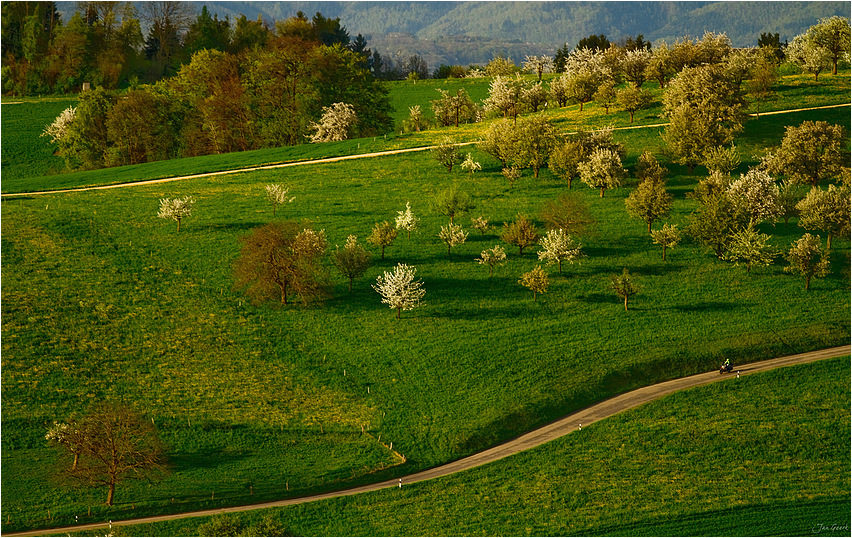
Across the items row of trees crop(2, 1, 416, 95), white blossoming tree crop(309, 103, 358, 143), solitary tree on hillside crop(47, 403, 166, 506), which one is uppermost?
row of trees crop(2, 1, 416, 95)

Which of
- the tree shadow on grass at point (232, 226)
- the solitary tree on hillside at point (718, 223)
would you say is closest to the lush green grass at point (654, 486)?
the solitary tree on hillside at point (718, 223)

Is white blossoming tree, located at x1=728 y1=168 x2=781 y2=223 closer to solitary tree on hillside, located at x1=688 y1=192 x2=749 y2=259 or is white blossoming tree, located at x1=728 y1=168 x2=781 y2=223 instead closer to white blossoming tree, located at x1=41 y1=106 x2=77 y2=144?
solitary tree on hillside, located at x1=688 y1=192 x2=749 y2=259

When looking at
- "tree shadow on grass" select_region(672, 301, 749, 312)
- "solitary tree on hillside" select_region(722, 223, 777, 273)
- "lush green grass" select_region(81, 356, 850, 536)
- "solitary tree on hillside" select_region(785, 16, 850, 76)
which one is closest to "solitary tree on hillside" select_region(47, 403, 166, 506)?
"lush green grass" select_region(81, 356, 850, 536)

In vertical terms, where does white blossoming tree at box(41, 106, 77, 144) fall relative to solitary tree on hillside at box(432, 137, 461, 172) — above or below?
above

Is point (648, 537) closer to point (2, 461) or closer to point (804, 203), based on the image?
point (2, 461)

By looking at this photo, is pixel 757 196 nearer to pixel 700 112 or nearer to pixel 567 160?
pixel 700 112

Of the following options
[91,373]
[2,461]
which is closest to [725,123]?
[91,373]
